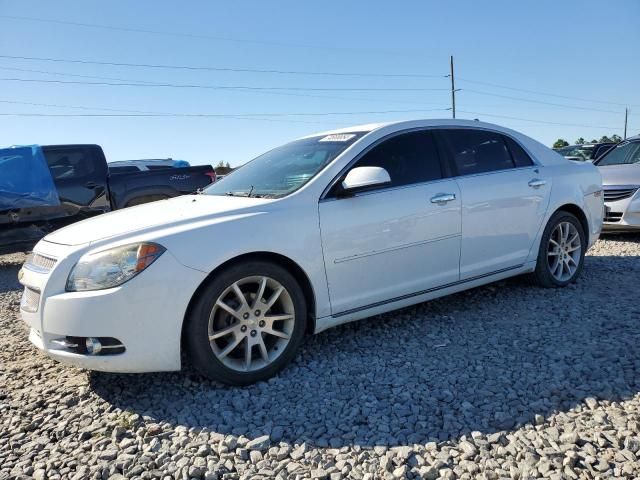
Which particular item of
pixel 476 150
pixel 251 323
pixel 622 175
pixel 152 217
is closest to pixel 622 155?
pixel 622 175

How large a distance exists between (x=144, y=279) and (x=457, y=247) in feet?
7.79

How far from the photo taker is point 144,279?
2.76 metres

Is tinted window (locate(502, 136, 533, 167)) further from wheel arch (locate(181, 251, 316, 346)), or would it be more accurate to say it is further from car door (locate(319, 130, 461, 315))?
wheel arch (locate(181, 251, 316, 346))

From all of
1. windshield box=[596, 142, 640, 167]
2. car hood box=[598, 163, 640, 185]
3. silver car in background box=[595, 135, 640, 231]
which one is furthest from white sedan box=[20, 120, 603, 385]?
windshield box=[596, 142, 640, 167]

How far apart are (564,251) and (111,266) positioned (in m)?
4.11

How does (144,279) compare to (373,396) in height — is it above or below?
above

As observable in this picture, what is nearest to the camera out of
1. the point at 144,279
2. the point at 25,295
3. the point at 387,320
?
the point at 144,279

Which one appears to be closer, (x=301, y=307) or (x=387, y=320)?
(x=301, y=307)

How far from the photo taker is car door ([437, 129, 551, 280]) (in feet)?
13.2

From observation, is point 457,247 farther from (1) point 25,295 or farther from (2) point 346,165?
(1) point 25,295

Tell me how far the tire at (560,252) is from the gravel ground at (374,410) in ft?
2.25

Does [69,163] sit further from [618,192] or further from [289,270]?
[618,192]

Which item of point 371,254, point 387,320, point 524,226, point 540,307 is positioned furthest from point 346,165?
point 540,307

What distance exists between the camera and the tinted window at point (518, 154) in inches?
179
